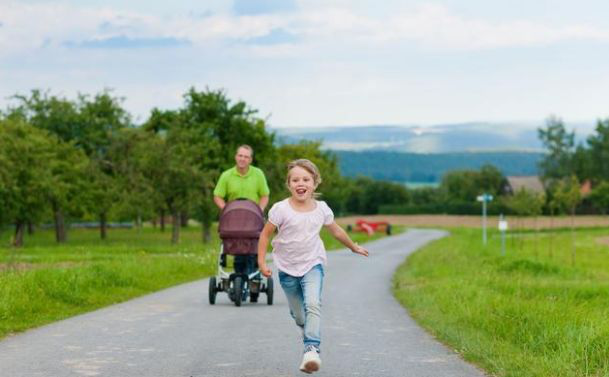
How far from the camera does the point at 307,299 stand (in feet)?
29.2

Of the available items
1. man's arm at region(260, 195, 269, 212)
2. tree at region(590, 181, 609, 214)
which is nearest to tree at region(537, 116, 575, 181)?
tree at region(590, 181, 609, 214)

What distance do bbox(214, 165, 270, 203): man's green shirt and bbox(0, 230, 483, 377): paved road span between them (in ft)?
5.17

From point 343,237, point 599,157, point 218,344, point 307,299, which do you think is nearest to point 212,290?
point 218,344

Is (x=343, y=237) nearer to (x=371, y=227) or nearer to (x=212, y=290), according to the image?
(x=212, y=290)

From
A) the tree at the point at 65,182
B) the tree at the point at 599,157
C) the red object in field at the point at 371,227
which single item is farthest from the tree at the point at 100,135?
the tree at the point at 599,157

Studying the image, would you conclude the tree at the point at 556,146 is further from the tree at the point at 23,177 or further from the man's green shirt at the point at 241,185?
the man's green shirt at the point at 241,185

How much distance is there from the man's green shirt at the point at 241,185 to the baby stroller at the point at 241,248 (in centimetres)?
29

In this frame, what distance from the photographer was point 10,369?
8906 mm

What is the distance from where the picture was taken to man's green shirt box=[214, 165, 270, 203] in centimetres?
1477

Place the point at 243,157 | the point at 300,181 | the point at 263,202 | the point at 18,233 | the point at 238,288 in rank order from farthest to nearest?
the point at 18,233
the point at 238,288
the point at 263,202
the point at 243,157
the point at 300,181

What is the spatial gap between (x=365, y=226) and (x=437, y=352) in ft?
236

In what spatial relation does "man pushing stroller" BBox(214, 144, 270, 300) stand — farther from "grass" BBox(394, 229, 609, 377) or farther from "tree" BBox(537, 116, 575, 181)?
"tree" BBox(537, 116, 575, 181)

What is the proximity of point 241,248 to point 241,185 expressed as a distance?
2.83 ft

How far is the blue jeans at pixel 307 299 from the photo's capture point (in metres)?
8.71
